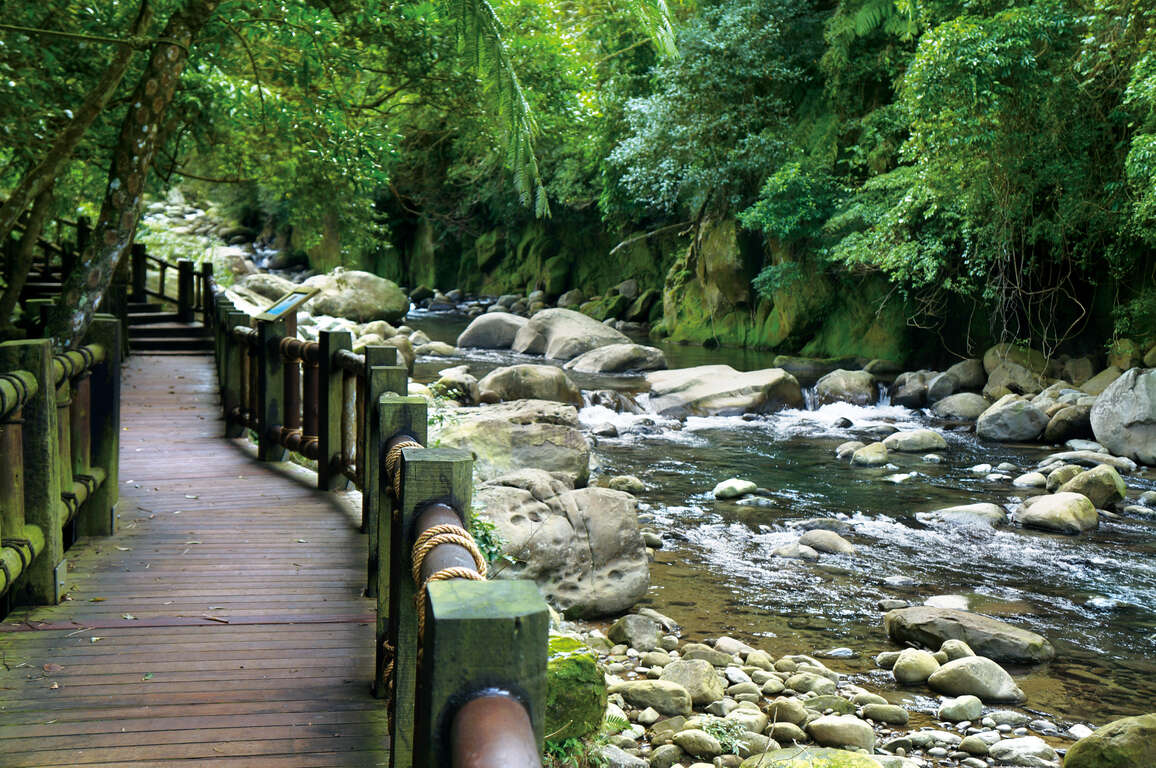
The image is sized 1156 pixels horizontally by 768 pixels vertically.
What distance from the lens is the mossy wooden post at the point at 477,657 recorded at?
125cm

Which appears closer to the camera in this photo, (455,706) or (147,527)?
(455,706)

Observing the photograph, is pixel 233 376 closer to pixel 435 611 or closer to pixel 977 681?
pixel 977 681

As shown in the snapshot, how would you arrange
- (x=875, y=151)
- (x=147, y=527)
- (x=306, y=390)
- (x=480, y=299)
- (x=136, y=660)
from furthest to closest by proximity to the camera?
(x=480, y=299)
(x=875, y=151)
(x=306, y=390)
(x=147, y=527)
(x=136, y=660)

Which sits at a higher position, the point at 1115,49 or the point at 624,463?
the point at 1115,49

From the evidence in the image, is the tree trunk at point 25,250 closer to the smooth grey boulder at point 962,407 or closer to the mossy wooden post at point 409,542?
the mossy wooden post at point 409,542

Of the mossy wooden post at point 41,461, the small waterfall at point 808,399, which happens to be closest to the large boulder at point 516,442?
the mossy wooden post at point 41,461

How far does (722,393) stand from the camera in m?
15.9

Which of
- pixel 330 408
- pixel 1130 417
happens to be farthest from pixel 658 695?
pixel 1130 417

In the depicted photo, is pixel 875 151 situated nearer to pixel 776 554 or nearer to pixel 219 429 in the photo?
pixel 776 554

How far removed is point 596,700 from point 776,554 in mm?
4602

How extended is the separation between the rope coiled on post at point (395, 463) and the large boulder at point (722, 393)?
1270 cm

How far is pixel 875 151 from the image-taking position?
59.0 feet

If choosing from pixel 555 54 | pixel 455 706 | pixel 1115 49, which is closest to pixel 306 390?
pixel 455 706

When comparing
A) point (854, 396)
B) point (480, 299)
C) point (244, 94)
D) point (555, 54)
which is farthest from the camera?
point (480, 299)
